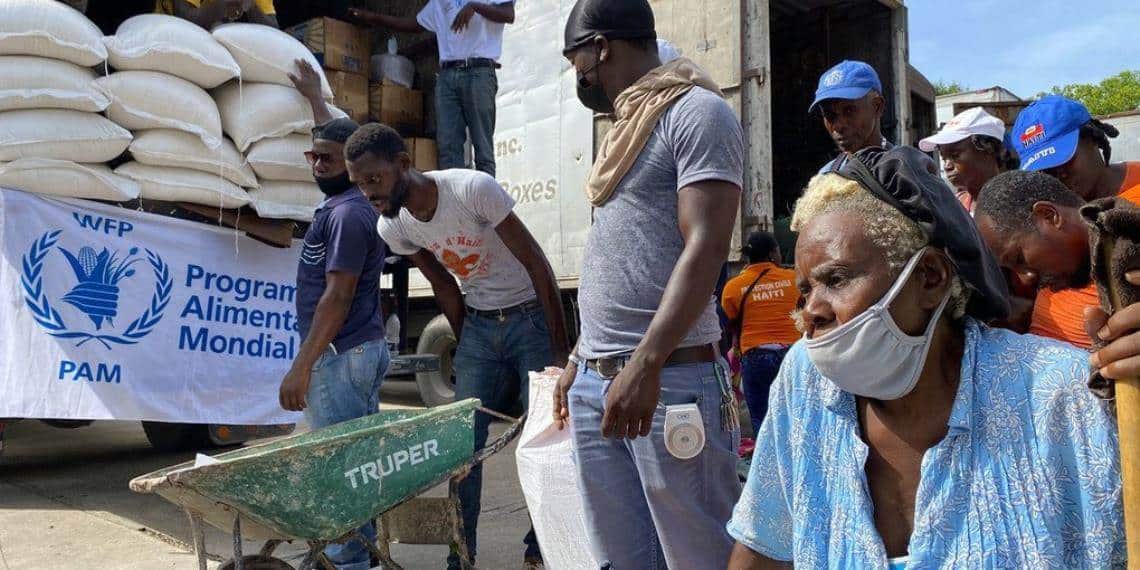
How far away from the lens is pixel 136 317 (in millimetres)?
4645

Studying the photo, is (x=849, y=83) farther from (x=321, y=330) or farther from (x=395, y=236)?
(x=321, y=330)

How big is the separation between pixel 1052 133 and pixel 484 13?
3.82 meters

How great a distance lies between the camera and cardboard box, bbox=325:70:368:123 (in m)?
5.97

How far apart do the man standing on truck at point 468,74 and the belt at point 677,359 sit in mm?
3706

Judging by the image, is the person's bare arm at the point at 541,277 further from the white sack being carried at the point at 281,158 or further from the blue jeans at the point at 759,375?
the blue jeans at the point at 759,375

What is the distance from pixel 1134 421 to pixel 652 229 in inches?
47.3

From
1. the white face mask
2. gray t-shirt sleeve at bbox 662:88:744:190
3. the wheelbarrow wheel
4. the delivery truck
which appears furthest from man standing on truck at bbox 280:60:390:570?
the delivery truck

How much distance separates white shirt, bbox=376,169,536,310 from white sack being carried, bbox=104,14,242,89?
180 centimetres

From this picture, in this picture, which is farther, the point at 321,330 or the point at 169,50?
the point at 169,50

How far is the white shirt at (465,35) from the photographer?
5.68 metres

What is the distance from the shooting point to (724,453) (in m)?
2.06

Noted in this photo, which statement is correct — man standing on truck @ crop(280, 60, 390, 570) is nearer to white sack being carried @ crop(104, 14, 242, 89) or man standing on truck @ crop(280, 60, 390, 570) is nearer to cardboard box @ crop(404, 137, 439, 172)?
white sack being carried @ crop(104, 14, 242, 89)

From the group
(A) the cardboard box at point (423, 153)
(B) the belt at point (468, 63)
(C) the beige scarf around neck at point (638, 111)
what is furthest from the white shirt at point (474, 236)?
(A) the cardboard box at point (423, 153)

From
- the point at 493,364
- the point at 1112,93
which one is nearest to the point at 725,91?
the point at 493,364
